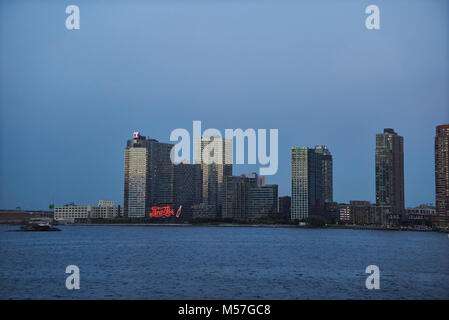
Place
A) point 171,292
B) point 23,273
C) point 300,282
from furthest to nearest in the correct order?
1. point 23,273
2. point 300,282
3. point 171,292

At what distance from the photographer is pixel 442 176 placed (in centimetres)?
Answer: 19288

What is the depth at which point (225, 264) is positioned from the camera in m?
48.8

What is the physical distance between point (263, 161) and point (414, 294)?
14.1 metres

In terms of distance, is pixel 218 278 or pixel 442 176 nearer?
pixel 218 278

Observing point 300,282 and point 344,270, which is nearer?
point 300,282

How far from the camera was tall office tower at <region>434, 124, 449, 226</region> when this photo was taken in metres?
189

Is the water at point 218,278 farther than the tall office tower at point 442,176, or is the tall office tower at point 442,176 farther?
the tall office tower at point 442,176

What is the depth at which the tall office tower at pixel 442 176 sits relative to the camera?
189 m

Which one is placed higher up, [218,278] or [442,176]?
[442,176]

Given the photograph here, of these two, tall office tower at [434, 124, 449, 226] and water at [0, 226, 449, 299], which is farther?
tall office tower at [434, 124, 449, 226]
